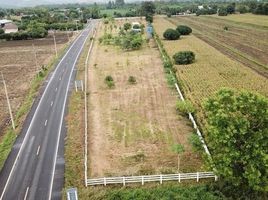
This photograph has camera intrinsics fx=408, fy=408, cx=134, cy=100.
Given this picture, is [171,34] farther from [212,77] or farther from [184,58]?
[212,77]

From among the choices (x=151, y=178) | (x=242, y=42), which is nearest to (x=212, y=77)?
(x=151, y=178)

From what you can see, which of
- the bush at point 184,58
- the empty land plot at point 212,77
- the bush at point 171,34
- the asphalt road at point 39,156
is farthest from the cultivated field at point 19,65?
the bush at point 171,34

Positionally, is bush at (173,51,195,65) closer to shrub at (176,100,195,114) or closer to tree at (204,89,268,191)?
shrub at (176,100,195,114)

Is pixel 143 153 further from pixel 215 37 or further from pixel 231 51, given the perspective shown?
pixel 215 37

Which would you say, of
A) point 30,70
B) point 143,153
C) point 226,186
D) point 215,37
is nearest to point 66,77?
point 30,70

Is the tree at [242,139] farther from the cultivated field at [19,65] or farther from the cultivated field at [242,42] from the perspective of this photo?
the cultivated field at [242,42]

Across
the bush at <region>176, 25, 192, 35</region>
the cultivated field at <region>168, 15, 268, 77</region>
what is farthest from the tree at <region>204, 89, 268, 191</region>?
the bush at <region>176, 25, 192, 35</region>
